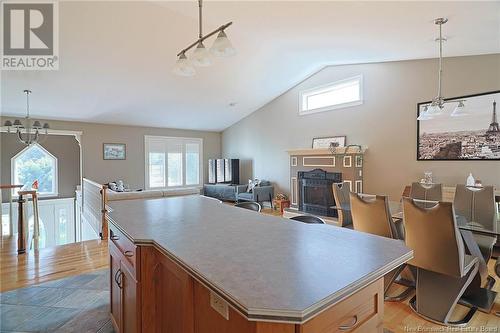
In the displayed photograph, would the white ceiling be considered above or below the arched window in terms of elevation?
above

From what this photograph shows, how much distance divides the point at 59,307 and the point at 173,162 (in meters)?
6.45

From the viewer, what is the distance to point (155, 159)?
8336 mm

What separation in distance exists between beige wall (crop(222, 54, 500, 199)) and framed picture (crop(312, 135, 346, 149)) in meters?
0.12

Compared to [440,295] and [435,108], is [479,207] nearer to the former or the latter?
[435,108]

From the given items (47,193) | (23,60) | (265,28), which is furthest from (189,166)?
(265,28)

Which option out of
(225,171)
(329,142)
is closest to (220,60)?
(329,142)

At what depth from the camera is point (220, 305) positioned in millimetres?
917

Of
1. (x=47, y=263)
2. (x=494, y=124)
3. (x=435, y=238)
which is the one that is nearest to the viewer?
(x=435, y=238)

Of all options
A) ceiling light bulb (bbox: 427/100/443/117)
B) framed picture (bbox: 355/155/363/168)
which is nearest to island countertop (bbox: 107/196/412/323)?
ceiling light bulb (bbox: 427/100/443/117)

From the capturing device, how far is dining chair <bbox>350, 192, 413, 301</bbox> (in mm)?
2512

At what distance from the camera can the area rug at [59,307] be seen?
2146mm

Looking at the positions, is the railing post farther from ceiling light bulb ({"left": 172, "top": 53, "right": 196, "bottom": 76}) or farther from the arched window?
the arched window

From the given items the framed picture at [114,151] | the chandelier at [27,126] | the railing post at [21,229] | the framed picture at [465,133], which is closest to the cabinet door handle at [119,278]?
the railing post at [21,229]

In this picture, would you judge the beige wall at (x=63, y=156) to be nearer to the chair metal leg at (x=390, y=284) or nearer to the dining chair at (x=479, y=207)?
the chair metal leg at (x=390, y=284)
